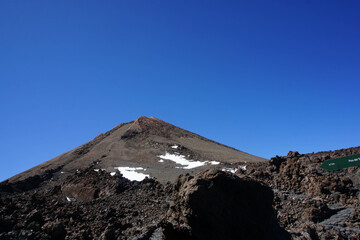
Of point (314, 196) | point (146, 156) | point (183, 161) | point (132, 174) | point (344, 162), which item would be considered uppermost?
point (146, 156)

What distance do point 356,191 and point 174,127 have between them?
47855 millimetres

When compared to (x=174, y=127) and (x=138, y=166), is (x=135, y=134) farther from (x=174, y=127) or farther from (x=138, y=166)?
(x=138, y=166)

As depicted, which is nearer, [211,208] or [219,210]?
[211,208]

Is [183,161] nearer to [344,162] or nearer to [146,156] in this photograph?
[146,156]

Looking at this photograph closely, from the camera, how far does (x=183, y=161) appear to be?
124ft

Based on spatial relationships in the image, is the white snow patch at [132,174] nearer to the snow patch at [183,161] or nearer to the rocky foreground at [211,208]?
the rocky foreground at [211,208]

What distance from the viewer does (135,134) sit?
52562 millimetres

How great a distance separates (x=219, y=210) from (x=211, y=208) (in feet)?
0.98

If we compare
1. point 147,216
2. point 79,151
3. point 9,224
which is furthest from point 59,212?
point 79,151

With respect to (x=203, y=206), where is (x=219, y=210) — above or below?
below

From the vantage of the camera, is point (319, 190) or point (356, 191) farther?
point (319, 190)

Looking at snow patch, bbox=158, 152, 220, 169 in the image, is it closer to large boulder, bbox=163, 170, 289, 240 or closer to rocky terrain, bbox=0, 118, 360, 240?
rocky terrain, bbox=0, 118, 360, 240

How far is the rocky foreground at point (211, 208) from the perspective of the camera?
738 centimetres

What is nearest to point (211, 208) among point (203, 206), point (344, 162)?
point (203, 206)
